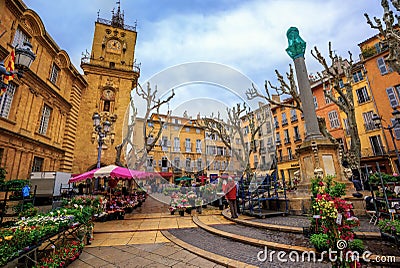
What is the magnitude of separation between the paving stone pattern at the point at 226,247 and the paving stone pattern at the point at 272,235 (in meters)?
0.54

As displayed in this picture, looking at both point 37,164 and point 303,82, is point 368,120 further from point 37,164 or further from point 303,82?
point 37,164

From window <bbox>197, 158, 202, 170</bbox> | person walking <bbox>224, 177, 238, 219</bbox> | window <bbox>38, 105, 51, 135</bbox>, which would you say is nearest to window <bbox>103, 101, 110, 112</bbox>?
window <bbox>38, 105, 51, 135</bbox>

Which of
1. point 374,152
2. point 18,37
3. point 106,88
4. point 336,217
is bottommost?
point 336,217

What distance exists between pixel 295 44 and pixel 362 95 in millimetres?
17451

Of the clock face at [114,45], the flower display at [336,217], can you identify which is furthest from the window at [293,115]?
the flower display at [336,217]

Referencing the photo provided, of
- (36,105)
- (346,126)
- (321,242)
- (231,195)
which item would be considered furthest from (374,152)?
(36,105)

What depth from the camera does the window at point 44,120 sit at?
13941 mm

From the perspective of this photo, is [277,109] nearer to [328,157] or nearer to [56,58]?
[328,157]

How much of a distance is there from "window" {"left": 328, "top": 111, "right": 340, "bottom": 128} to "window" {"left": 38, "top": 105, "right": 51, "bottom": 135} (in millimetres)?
29732

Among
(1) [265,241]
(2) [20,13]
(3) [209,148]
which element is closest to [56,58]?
(2) [20,13]

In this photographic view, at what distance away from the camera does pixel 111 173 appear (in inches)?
339

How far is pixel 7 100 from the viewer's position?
36.4 ft

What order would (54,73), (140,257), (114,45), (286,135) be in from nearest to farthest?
(140,257)
(54,73)
(114,45)
(286,135)

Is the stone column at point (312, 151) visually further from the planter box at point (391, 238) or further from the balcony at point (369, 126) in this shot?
the balcony at point (369, 126)
